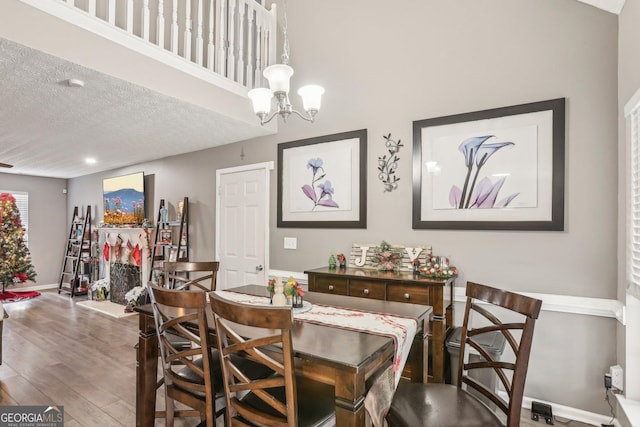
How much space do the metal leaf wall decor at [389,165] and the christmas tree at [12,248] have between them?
7.10 meters

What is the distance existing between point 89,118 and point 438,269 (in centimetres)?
361

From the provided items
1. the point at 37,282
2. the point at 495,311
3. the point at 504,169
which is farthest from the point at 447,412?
the point at 37,282

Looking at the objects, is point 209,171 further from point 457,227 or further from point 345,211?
point 457,227

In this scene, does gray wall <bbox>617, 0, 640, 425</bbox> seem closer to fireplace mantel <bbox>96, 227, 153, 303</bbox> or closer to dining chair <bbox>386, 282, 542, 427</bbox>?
dining chair <bbox>386, 282, 542, 427</bbox>

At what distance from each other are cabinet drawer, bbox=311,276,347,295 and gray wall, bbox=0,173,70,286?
7.43 metres

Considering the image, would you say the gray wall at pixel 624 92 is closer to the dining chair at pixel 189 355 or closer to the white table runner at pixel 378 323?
the white table runner at pixel 378 323

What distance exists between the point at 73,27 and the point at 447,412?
3100 millimetres


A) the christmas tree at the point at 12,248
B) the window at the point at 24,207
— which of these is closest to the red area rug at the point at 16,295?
the christmas tree at the point at 12,248

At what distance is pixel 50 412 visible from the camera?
2.51 m

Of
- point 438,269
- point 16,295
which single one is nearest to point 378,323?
point 438,269

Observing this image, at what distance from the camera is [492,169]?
9.02ft

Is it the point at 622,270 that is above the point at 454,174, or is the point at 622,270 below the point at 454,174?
below

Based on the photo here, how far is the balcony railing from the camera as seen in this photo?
2.69m

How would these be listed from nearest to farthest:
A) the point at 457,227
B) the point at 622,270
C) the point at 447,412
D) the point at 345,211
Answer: the point at 447,412 → the point at 622,270 → the point at 457,227 → the point at 345,211
